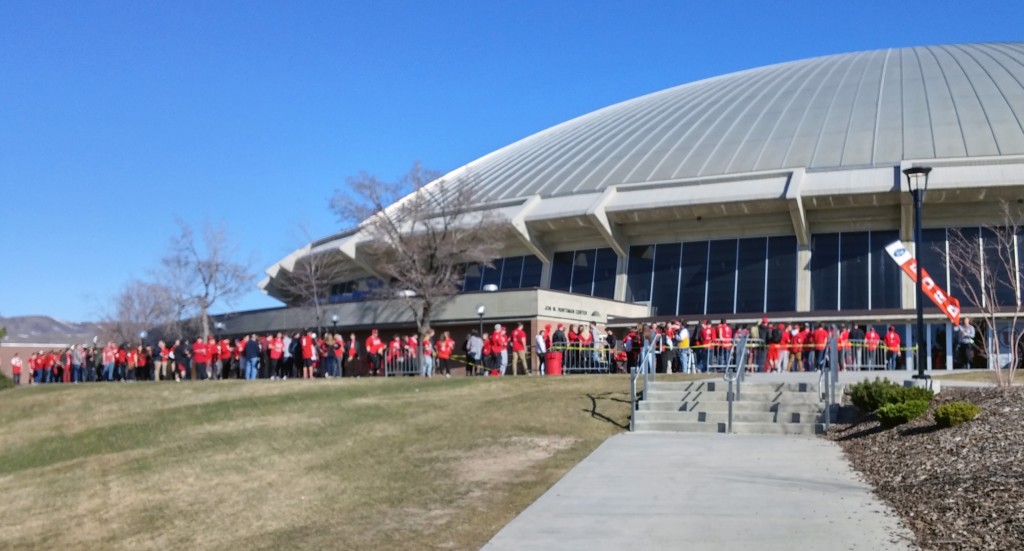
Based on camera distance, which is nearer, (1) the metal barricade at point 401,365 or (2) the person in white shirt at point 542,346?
(2) the person in white shirt at point 542,346

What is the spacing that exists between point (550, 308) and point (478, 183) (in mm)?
12247

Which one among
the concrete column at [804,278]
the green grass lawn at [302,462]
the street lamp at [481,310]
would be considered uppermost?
the concrete column at [804,278]

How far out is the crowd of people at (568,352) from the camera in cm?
2578

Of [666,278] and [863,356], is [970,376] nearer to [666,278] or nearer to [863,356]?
[863,356]

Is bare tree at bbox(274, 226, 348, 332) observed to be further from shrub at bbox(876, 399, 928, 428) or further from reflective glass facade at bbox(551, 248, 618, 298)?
shrub at bbox(876, 399, 928, 428)

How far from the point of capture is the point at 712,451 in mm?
A: 14062

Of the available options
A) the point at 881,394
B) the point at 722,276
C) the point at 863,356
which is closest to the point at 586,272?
the point at 722,276

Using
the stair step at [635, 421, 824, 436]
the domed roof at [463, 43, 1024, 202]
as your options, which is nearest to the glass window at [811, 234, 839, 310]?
the domed roof at [463, 43, 1024, 202]

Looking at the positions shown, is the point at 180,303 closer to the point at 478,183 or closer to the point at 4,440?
the point at 478,183

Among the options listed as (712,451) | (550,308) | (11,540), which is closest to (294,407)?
(11,540)

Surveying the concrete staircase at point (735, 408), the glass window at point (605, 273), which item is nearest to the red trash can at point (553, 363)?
the concrete staircase at point (735, 408)

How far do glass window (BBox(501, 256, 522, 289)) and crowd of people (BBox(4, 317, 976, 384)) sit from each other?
5.54 m

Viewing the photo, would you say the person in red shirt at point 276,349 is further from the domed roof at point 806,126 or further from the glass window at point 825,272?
the glass window at point 825,272

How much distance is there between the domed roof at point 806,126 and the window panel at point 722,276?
2.73 m
